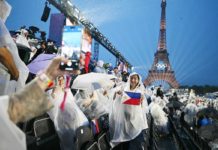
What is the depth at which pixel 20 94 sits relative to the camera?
1.31 meters

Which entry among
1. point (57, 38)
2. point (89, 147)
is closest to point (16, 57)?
point (89, 147)

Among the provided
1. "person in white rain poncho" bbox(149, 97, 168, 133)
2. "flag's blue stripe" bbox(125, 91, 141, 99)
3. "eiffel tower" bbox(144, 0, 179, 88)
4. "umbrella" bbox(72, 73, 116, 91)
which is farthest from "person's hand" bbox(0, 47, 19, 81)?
"eiffel tower" bbox(144, 0, 179, 88)

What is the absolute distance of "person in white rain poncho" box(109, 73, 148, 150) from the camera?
18.5ft

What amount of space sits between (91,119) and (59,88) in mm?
952

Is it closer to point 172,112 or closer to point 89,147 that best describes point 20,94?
point 89,147

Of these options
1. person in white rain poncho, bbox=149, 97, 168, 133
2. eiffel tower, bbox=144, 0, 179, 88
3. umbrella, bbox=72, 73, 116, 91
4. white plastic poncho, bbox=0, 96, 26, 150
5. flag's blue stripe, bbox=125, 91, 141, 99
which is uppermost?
eiffel tower, bbox=144, 0, 179, 88

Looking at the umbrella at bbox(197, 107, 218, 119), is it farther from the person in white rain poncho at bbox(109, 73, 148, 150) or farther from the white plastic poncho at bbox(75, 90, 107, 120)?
the white plastic poncho at bbox(75, 90, 107, 120)

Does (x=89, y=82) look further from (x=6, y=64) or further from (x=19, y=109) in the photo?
(x=19, y=109)

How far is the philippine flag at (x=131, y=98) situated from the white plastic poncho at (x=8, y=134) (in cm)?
446

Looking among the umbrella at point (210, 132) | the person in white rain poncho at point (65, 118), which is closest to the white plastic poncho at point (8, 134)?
the person in white rain poncho at point (65, 118)

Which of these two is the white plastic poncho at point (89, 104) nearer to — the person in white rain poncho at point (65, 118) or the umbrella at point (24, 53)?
the person in white rain poncho at point (65, 118)

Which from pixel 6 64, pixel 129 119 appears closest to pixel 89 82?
pixel 129 119

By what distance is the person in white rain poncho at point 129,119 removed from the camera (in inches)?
222

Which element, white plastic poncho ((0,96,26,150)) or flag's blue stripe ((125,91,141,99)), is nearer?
white plastic poncho ((0,96,26,150))
